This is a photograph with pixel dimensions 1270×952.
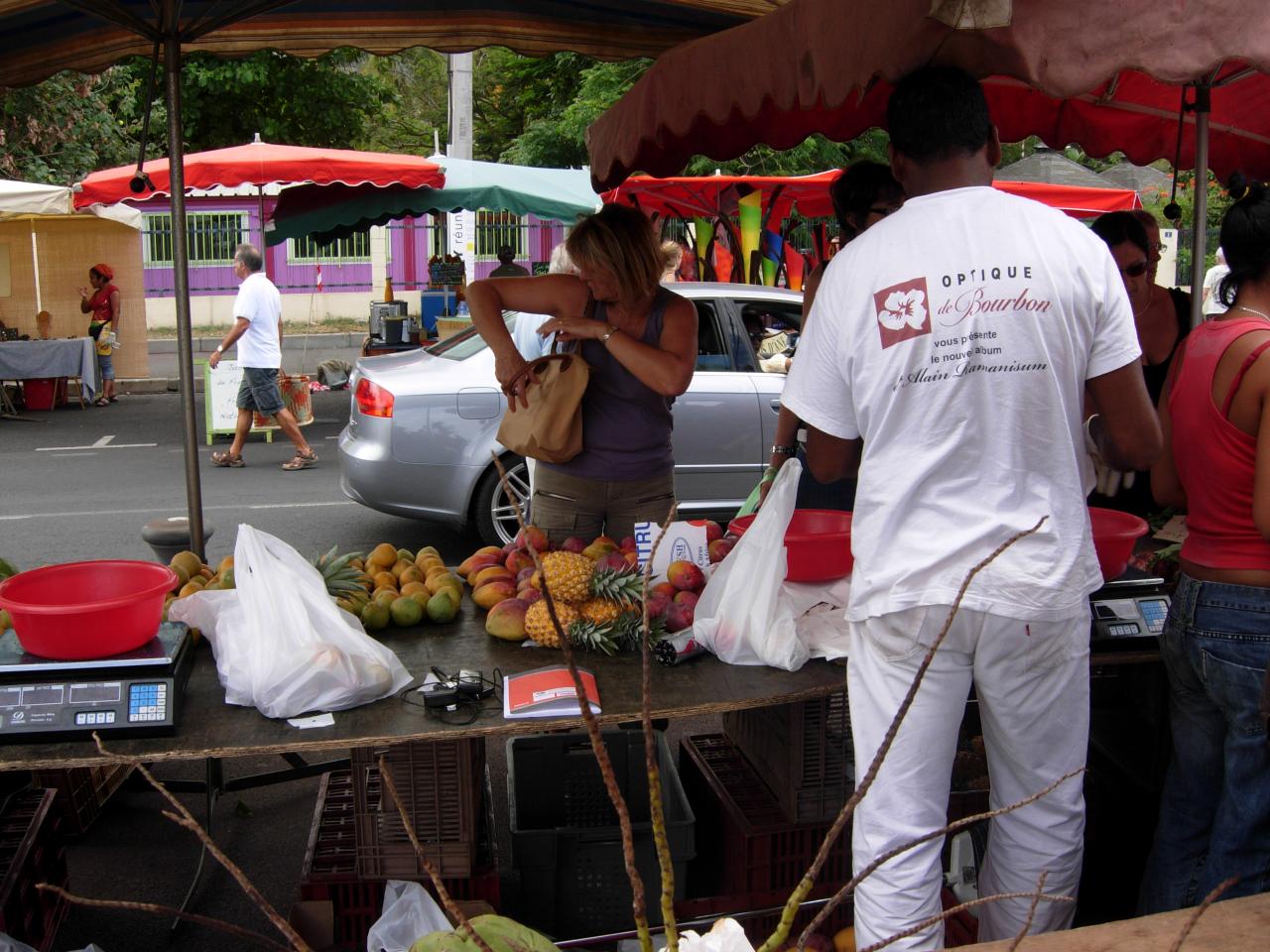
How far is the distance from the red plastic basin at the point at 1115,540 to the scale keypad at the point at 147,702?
2115 mm

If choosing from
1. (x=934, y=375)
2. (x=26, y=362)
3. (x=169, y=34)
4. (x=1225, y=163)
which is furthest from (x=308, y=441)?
(x=934, y=375)

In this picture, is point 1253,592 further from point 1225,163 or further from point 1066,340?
point 1225,163

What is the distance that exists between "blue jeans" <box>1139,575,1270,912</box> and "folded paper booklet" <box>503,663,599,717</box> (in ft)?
4.28

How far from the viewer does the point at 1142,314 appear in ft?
13.2

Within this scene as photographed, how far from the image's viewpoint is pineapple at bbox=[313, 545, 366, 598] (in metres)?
2.92

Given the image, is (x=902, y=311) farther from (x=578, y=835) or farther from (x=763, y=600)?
(x=578, y=835)

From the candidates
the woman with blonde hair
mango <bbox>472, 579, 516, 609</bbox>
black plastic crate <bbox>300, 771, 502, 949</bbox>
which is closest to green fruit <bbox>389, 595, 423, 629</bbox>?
mango <bbox>472, 579, 516, 609</bbox>

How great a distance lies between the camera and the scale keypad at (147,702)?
232 centimetres

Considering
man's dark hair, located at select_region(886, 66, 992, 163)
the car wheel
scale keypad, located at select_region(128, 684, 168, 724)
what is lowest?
the car wheel

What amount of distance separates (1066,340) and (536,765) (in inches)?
68.1

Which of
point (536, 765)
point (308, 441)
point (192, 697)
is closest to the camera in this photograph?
point (192, 697)

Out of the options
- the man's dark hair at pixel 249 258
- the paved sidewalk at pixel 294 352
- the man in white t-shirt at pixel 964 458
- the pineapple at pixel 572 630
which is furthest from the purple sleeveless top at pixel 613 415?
the paved sidewalk at pixel 294 352

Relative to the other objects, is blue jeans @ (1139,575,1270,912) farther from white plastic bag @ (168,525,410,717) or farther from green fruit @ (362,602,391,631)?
green fruit @ (362,602,391,631)

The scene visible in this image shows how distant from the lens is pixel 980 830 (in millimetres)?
3045
